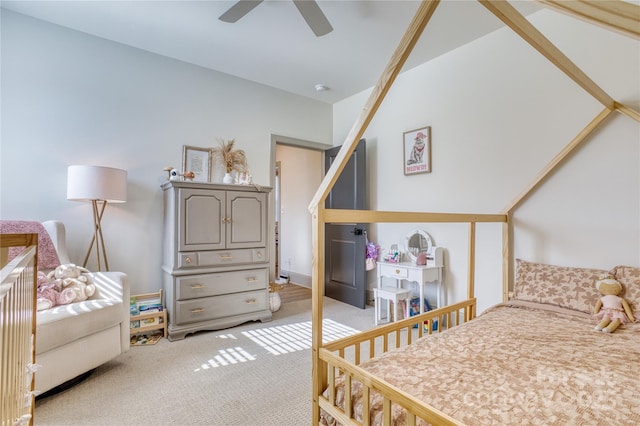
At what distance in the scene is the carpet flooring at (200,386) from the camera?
161 centimetres

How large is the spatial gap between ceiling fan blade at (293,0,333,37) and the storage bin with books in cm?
265

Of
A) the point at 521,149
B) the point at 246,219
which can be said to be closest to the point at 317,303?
the point at 246,219

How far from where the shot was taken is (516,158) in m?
2.58

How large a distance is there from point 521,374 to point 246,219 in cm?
252

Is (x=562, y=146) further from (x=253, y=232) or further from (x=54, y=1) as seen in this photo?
(x=54, y=1)

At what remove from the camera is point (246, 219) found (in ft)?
10.2

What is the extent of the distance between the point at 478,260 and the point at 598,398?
1859 millimetres

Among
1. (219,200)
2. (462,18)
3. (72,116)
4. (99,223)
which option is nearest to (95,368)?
(99,223)

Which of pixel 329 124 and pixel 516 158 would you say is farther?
pixel 329 124

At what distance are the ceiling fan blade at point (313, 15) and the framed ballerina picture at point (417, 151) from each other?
153 cm

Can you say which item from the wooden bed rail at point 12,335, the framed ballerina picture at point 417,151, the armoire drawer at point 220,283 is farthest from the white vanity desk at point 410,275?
the wooden bed rail at point 12,335

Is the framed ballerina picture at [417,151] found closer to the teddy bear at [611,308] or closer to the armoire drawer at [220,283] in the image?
the teddy bear at [611,308]

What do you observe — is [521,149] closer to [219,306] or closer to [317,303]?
[317,303]

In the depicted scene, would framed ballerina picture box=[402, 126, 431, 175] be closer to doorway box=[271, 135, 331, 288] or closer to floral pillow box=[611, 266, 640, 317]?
doorway box=[271, 135, 331, 288]
